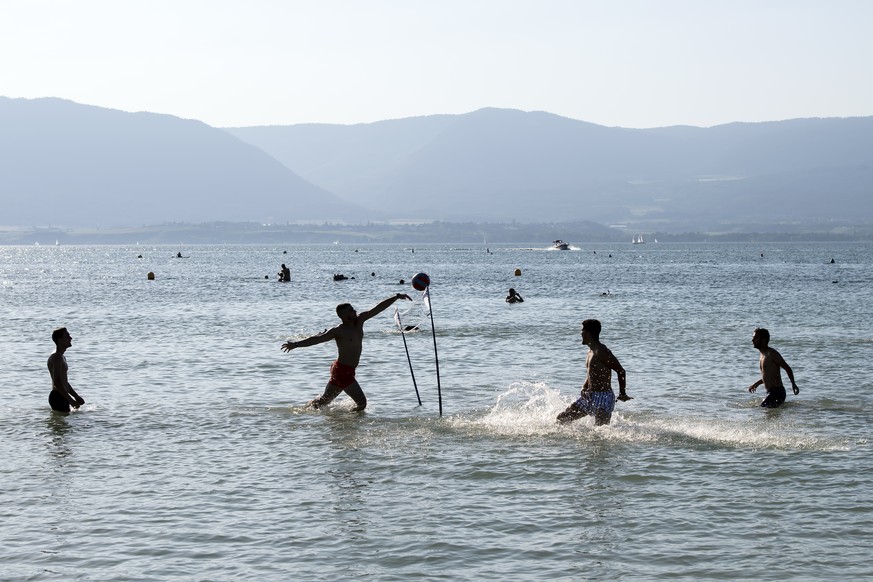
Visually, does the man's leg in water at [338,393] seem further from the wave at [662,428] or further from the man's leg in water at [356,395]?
the wave at [662,428]

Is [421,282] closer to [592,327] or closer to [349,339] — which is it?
[349,339]

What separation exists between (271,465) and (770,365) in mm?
9874

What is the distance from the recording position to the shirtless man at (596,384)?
16.5m

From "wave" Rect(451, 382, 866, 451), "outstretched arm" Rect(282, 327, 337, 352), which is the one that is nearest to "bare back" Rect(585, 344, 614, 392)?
"wave" Rect(451, 382, 866, 451)

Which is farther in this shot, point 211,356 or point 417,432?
point 211,356

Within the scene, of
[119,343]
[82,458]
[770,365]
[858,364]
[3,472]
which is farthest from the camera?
[119,343]

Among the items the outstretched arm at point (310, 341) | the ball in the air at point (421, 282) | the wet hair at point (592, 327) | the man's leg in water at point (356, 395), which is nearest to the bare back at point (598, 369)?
the wet hair at point (592, 327)

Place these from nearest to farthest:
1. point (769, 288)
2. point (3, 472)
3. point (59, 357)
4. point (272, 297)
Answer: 1. point (3, 472)
2. point (59, 357)
3. point (272, 297)
4. point (769, 288)

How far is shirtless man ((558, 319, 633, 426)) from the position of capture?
16484mm

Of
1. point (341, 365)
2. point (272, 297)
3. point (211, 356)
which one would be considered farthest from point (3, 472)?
point (272, 297)

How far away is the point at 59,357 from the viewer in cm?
1877

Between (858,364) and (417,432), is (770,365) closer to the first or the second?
(417,432)

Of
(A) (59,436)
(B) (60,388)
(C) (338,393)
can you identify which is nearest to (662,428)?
(C) (338,393)

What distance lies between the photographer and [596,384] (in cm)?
1691
